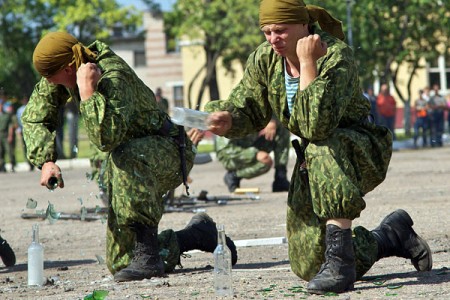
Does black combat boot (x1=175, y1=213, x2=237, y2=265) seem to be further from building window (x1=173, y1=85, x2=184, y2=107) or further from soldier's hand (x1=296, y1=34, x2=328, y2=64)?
building window (x1=173, y1=85, x2=184, y2=107)

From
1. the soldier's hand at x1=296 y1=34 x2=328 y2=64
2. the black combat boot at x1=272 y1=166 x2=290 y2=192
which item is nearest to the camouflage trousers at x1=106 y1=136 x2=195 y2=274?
the soldier's hand at x1=296 y1=34 x2=328 y2=64

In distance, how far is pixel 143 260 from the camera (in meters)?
7.28

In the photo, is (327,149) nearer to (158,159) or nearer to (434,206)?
(158,159)

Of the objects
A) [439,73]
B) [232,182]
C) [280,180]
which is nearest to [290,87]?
[280,180]

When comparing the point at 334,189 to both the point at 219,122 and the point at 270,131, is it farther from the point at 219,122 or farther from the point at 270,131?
the point at 270,131

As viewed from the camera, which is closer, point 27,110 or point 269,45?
point 269,45

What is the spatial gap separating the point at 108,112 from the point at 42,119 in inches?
34.2

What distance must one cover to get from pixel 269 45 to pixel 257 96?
1.03 feet

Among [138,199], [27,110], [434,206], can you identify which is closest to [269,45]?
[138,199]

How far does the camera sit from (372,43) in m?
38.8

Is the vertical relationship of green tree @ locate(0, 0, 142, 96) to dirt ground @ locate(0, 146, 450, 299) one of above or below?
above

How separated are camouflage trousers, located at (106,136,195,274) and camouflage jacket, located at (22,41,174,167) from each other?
0.11m

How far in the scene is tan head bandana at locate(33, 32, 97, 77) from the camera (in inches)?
279

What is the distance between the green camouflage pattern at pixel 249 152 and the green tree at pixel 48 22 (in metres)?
29.7
